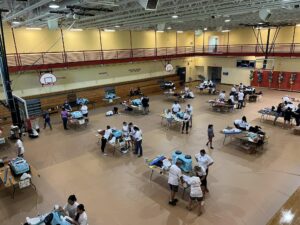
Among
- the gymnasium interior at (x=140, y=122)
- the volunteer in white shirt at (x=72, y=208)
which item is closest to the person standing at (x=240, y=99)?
the gymnasium interior at (x=140, y=122)

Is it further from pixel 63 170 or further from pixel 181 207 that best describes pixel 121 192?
pixel 63 170

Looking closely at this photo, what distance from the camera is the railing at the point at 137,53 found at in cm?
1862

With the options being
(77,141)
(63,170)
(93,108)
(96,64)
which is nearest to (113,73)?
(96,64)

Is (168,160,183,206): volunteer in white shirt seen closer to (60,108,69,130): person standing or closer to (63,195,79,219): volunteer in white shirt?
(63,195,79,219): volunteer in white shirt

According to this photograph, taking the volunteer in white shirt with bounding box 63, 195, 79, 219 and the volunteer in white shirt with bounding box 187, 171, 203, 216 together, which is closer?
the volunteer in white shirt with bounding box 63, 195, 79, 219

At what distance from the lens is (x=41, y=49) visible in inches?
786

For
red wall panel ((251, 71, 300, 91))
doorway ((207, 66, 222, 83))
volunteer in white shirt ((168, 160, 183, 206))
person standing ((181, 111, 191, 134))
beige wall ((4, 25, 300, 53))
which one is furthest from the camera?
doorway ((207, 66, 222, 83))

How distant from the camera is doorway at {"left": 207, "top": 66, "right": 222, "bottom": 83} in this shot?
1330 inches

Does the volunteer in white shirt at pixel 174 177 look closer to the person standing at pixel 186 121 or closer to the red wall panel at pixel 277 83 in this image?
the person standing at pixel 186 121

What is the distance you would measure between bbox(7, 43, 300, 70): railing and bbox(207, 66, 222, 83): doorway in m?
3.17

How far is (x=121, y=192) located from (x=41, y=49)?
1618cm

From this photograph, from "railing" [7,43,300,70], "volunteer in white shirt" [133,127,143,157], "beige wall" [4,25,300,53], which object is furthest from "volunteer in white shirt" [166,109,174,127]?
"beige wall" [4,25,300,53]

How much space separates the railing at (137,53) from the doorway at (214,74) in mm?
3167

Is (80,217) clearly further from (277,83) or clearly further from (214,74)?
(214,74)
